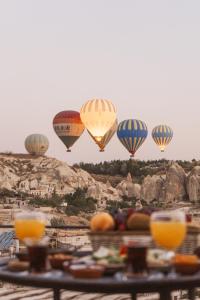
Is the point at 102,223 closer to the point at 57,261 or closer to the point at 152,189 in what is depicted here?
the point at 57,261

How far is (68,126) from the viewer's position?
153 feet

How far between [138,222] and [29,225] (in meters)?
0.54

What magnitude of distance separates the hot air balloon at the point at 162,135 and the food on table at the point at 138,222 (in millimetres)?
50905

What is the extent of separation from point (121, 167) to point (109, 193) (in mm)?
34489

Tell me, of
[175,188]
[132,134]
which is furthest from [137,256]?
[175,188]

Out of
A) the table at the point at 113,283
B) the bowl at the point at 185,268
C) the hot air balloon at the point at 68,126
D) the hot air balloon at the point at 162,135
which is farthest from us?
the hot air balloon at the point at 162,135

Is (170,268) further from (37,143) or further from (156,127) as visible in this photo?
(37,143)

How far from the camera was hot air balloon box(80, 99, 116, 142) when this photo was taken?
119 feet

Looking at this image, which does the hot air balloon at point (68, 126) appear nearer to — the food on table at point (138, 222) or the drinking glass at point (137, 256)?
the food on table at point (138, 222)

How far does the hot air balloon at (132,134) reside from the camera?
137 feet

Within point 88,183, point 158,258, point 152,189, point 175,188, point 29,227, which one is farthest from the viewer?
point 152,189

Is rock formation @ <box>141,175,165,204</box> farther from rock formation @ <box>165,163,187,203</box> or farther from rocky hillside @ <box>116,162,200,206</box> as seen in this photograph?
rock formation @ <box>165,163,187,203</box>

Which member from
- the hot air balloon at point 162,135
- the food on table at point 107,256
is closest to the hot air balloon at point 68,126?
the hot air balloon at point 162,135

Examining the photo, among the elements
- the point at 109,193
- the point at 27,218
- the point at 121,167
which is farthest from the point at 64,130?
the point at 121,167
